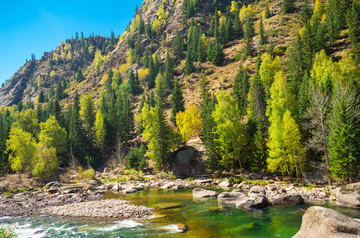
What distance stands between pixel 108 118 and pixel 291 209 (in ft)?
226

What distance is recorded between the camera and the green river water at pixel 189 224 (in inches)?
569

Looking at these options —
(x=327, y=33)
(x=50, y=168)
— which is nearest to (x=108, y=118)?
(x=50, y=168)

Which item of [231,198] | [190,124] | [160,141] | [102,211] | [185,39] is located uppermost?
[185,39]

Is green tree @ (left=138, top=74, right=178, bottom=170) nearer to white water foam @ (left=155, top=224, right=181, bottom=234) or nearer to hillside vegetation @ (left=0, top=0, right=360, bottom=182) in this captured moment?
hillside vegetation @ (left=0, top=0, right=360, bottom=182)

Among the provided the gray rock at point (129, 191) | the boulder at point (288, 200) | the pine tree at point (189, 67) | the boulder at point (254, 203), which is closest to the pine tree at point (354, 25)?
the boulder at point (288, 200)

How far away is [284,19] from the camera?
4373 inches

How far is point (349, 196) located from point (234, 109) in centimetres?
2534

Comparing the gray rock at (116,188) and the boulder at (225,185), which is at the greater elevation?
the gray rock at (116,188)

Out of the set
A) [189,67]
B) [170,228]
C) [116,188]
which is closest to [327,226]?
[170,228]

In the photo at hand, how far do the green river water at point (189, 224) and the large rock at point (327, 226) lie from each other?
3801 millimetres

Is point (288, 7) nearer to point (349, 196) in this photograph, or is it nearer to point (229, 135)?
point (229, 135)

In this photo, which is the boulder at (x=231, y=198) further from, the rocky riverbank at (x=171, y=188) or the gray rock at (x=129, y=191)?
the gray rock at (x=129, y=191)

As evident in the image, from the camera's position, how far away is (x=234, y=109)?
1688 inches

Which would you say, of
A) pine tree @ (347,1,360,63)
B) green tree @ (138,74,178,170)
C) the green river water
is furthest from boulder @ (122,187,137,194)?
pine tree @ (347,1,360,63)
